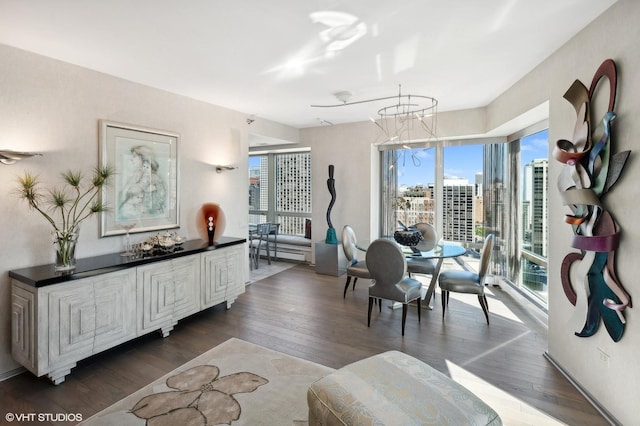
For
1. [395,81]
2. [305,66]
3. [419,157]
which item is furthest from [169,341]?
[419,157]

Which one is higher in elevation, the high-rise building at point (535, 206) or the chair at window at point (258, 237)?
the high-rise building at point (535, 206)

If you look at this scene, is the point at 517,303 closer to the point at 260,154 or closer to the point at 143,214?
the point at 143,214

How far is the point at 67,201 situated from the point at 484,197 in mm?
5633

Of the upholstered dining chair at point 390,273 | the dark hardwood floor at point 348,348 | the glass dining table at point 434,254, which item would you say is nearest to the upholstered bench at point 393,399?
the dark hardwood floor at point 348,348

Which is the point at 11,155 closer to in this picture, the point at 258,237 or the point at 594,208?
the point at 258,237

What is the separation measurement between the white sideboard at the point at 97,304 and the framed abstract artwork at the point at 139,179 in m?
0.53

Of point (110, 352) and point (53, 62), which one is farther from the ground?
point (53, 62)

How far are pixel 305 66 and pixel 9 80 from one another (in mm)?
2541

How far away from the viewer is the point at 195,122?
14.1 ft

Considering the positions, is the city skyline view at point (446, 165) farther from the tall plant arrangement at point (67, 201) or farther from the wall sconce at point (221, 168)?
the tall plant arrangement at point (67, 201)

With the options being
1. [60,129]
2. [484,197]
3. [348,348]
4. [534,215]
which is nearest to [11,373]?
[60,129]

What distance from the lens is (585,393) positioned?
236cm

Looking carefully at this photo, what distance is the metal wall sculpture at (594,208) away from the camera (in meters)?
2.06

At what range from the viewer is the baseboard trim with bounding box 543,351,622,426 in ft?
6.86
